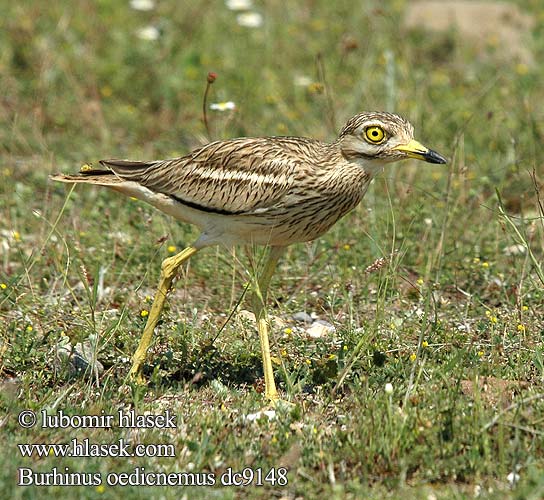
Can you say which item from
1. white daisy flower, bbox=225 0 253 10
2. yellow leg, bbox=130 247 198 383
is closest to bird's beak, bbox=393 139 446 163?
yellow leg, bbox=130 247 198 383

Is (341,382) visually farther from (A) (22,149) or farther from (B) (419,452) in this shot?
(A) (22,149)

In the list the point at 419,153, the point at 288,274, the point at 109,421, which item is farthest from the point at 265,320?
the point at 288,274

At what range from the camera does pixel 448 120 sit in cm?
850

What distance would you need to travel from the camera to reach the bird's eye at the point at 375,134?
505 cm

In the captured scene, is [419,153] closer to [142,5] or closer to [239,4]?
[239,4]

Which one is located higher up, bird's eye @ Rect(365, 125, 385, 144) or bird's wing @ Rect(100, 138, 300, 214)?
bird's eye @ Rect(365, 125, 385, 144)

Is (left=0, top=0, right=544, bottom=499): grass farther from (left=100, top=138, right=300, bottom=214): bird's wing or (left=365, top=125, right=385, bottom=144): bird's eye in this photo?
(left=100, top=138, right=300, bottom=214): bird's wing

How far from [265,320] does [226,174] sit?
725mm

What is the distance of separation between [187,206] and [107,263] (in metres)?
1.21

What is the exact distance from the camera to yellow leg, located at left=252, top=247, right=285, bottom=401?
4988 mm

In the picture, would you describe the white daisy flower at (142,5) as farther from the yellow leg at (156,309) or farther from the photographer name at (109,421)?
the photographer name at (109,421)

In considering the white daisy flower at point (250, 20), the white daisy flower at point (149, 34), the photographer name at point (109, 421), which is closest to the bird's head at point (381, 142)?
the photographer name at point (109, 421)

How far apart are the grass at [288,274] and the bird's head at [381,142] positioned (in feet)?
1.05

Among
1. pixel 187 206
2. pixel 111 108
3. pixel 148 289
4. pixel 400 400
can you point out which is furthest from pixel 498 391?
pixel 111 108
